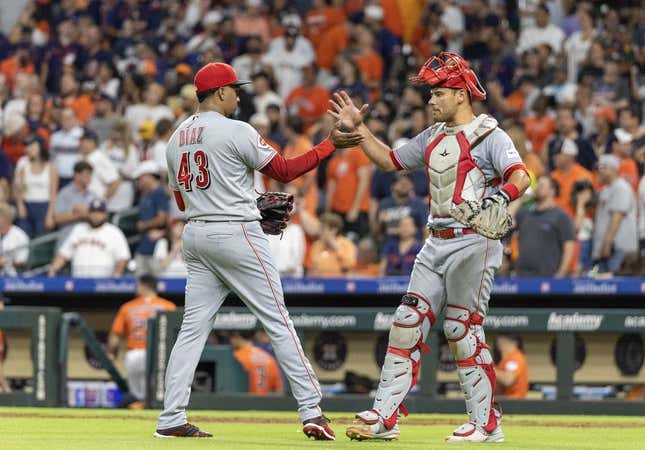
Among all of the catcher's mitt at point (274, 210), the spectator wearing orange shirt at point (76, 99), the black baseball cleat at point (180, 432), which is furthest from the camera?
the spectator wearing orange shirt at point (76, 99)

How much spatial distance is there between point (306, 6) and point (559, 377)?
33.1ft

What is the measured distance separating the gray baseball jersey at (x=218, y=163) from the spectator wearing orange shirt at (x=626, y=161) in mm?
7465

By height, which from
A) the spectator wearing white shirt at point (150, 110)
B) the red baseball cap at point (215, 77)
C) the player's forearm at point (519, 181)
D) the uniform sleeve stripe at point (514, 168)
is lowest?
the player's forearm at point (519, 181)

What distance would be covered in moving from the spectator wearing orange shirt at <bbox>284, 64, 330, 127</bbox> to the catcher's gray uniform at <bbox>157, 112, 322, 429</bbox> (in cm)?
1007

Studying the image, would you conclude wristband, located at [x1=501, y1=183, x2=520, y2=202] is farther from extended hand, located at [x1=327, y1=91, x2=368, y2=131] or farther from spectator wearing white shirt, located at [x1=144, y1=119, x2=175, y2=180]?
spectator wearing white shirt, located at [x1=144, y1=119, x2=175, y2=180]

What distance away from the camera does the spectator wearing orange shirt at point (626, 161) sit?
15.1m

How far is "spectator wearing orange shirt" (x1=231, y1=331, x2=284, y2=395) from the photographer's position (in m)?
13.5

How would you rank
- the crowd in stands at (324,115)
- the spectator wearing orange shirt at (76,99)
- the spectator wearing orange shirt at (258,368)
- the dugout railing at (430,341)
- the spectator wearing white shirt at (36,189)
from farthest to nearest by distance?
the spectator wearing orange shirt at (76,99), the spectator wearing white shirt at (36,189), the crowd in stands at (324,115), the spectator wearing orange shirt at (258,368), the dugout railing at (430,341)

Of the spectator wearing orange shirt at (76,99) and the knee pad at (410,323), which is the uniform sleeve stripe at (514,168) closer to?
the knee pad at (410,323)

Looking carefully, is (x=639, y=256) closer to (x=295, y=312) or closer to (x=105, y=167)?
(x=295, y=312)

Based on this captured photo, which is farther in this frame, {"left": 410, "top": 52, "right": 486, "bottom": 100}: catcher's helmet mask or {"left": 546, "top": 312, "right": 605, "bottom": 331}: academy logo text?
{"left": 546, "top": 312, "right": 605, "bottom": 331}: academy logo text

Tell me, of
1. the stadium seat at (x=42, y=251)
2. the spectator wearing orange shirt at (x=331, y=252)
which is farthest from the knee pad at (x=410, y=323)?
the stadium seat at (x=42, y=251)

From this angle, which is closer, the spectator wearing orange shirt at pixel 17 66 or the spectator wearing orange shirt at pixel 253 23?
the spectator wearing orange shirt at pixel 253 23

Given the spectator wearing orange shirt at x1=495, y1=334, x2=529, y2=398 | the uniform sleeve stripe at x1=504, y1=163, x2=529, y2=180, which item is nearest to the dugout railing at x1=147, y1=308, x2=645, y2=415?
the spectator wearing orange shirt at x1=495, y1=334, x2=529, y2=398
